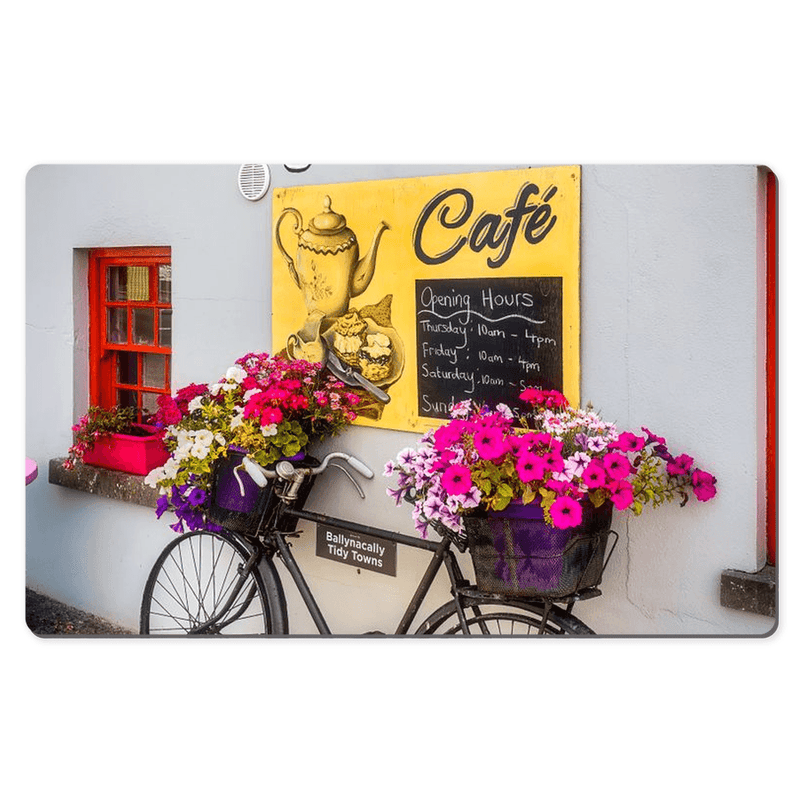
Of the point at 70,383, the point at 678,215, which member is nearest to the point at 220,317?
the point at 70,383

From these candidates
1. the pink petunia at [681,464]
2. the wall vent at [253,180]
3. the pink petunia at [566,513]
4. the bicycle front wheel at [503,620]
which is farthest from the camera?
the wall vent at [253,180]

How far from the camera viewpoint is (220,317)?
3613 millimetres

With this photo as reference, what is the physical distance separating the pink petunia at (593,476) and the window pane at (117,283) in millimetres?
1502

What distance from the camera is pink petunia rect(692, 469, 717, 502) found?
3160mm

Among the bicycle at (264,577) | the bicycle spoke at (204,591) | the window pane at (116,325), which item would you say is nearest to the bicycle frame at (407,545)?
the bicycle at (264,577)

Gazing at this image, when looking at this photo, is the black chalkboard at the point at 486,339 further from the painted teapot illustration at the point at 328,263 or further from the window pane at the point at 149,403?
the window pane at the point at 149,403

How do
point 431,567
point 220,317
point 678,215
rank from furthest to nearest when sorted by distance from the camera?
point 220,317, point 431,567, point 678,215

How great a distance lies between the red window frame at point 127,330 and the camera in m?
3.64

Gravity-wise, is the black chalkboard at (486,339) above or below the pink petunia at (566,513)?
above

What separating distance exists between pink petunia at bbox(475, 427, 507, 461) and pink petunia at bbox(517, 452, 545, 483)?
6cm

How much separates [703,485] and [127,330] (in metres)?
1.73

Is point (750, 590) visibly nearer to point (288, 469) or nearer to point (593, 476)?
point (593, 476)
